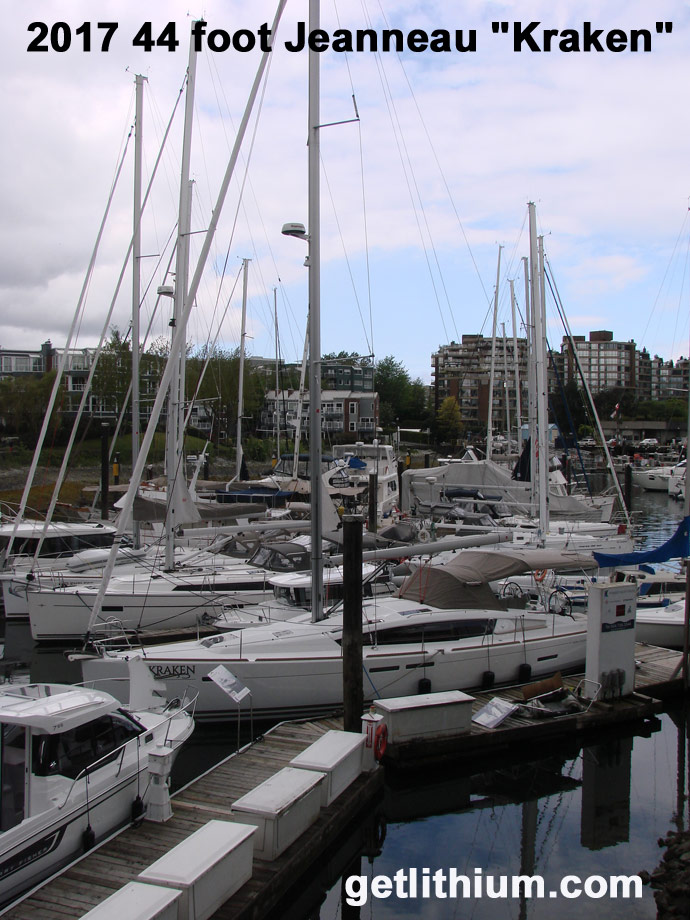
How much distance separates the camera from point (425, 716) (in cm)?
1255

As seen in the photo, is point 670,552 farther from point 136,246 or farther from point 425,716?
point 136,246

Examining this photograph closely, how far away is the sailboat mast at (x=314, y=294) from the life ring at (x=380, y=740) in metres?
3.46

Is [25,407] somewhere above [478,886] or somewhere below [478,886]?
above

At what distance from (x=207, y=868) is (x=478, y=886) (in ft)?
13.4

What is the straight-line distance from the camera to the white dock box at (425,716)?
12.4 m

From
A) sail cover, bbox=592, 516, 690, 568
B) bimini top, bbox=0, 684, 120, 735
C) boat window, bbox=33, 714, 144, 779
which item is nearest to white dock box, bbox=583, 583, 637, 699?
sail cover, bbox=592, 516, 690, 568

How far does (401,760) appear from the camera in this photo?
40.1ft

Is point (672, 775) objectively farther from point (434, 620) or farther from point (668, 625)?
point (668, 625)

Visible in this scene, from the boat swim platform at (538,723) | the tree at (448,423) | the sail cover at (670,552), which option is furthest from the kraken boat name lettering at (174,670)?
the tree at (448,423)

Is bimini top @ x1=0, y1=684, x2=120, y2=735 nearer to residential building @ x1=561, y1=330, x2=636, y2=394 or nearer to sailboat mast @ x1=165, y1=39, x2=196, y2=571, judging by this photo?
sailboat mast @ x1=165, y1=39, x2=196, y2=571

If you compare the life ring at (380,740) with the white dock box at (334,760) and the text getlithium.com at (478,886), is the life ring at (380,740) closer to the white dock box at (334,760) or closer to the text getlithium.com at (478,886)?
the white dock box at (334,760)

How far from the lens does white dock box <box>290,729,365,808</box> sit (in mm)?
10109

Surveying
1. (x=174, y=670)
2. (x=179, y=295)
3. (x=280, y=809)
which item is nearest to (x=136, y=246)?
(x=179, y=295)

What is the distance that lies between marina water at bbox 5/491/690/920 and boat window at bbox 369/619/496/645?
2602 millimetres
